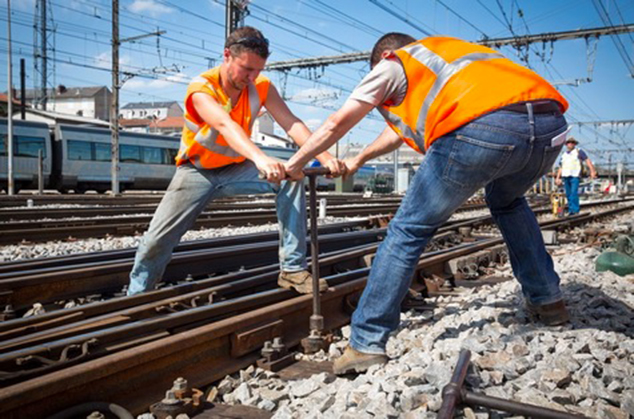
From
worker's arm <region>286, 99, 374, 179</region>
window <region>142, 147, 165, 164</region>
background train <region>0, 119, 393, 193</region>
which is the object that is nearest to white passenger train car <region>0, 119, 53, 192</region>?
background train <region>0, 119, 393, 193</region>

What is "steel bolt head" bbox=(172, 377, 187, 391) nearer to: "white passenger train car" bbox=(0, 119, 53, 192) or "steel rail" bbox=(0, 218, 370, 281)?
"steel rail" bbox=(0, 218, 370, 281)

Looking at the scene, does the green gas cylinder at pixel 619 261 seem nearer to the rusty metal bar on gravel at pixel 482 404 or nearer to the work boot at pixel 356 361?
the work boot at pixel 356 361

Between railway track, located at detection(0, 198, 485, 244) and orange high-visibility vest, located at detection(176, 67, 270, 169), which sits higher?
orange high-visibility vest, located at detection(176, 67, 270, 169)

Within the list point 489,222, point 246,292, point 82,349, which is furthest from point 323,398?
point 489,222

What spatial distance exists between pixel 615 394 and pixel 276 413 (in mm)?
1424

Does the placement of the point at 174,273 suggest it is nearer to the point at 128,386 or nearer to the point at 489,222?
the point at 128,386

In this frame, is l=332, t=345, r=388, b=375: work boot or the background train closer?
l=332, t=345, r=388, b=375: work boot

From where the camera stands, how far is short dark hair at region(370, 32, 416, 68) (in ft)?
9.89

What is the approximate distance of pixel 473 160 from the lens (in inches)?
107

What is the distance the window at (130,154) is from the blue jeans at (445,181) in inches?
1132

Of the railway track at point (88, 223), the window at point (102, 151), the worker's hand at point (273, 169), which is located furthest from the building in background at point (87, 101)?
the worker's hand at point (273, 169)

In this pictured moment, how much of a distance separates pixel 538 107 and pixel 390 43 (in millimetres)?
852

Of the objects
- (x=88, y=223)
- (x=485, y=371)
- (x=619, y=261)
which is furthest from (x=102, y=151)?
(x=485, y=371)

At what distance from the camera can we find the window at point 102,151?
28.8m
